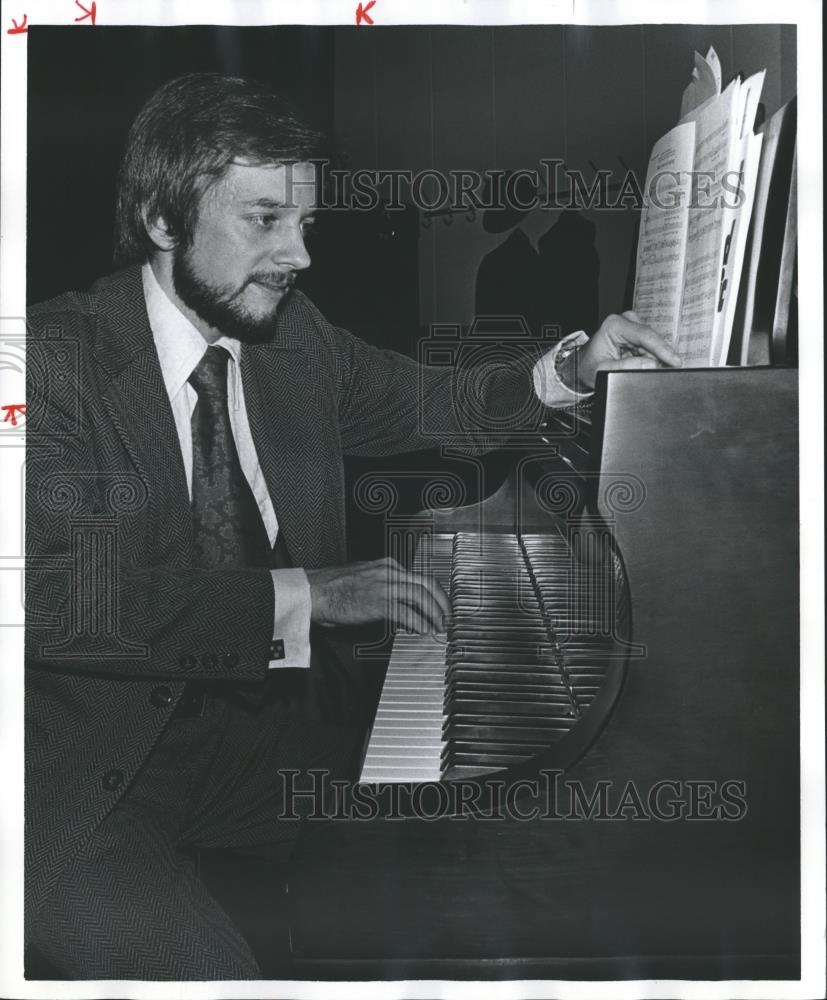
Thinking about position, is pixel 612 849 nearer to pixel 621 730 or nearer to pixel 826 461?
pixel 621 730

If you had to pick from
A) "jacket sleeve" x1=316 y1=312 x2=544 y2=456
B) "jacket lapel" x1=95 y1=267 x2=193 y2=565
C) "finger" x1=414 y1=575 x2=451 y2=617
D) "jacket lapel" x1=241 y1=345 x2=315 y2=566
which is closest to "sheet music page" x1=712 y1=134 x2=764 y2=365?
"jacket sleeve" x1=316 y1=312 x2=544 y2=456

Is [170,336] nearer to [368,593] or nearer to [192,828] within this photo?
[368,593]

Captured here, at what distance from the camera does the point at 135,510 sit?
6.86 ft

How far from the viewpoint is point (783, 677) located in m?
1.97

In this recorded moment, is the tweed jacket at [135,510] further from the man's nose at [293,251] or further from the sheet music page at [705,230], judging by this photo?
the sheet music page at [705,230]

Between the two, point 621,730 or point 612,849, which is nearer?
point 621,730

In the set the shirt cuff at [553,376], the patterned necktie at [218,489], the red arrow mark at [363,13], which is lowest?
the patterned necktie at [218,489]

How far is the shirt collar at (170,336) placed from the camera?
2.10 meters

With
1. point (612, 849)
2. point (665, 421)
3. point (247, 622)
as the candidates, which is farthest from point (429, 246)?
point (612, 849)

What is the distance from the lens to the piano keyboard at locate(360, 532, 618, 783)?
1.71 meters

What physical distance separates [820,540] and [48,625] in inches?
63.3

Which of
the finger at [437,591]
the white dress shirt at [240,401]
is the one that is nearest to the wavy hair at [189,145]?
the white dress shirt at [240,401]

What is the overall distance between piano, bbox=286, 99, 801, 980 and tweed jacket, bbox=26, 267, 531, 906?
Result: 259 mm

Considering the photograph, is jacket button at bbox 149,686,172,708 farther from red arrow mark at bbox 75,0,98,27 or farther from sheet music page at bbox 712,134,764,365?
red arrow mark at bbox 75,0,98,27
